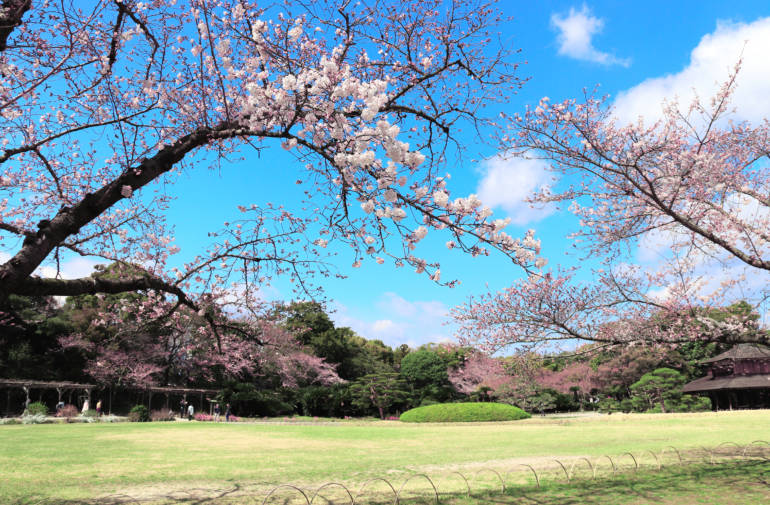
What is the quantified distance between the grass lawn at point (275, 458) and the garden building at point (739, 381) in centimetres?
1288

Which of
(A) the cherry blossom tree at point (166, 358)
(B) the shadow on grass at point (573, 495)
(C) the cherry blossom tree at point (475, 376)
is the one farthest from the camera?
(C) the cherry blossom tree at point (475, 376)

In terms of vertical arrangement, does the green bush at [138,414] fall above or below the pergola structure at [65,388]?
below

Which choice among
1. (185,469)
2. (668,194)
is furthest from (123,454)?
(668,194)

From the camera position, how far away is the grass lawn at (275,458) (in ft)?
25.0

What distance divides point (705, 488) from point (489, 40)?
22.6 feet

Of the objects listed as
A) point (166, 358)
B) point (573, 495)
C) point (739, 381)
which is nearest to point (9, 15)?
point (573, 495)

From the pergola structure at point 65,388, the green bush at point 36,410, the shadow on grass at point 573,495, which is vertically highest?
the pergola structure at point 65,388

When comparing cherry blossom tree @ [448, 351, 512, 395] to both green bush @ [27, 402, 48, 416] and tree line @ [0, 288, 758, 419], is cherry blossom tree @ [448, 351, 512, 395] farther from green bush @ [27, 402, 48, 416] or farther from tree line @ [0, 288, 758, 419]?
green bush @ [27, 402, 48, 416]

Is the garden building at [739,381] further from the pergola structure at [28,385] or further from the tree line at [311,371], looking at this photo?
the pergola structure at [28,385]

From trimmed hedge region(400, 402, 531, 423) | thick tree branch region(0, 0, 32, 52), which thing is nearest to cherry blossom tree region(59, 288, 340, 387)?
trimmed hedge region(400, 402, 531, 423)

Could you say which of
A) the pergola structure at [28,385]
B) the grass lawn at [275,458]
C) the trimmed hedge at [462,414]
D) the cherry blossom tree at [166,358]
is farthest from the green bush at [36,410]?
the trimmed hedge at [462,414]

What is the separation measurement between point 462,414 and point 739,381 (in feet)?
59.0

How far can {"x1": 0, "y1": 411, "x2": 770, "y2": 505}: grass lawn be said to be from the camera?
7613mm

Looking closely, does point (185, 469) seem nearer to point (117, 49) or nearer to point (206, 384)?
point (117, 49)
